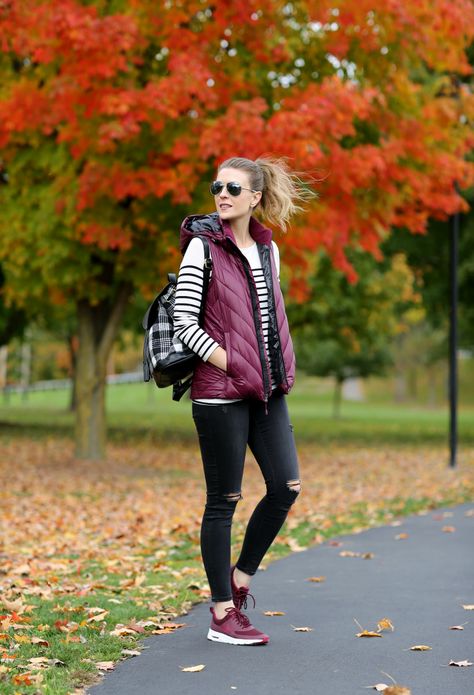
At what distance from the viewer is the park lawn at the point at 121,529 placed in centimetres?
468

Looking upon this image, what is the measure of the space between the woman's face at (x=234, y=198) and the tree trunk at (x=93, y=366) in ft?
31.3

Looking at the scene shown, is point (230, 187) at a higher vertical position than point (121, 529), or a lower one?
higher

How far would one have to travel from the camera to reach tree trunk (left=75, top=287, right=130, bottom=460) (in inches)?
561

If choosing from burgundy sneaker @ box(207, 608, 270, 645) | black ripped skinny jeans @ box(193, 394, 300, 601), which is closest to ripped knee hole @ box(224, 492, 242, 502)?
black ripped skinny jeans @ box(193, 394, 300, 601)

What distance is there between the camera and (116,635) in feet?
15.7

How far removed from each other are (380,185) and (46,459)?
6.88m

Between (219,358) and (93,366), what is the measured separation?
33.4 feet

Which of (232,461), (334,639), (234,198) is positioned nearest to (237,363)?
(232,461)

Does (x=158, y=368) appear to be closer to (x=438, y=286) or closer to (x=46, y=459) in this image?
(x=46, y=459)

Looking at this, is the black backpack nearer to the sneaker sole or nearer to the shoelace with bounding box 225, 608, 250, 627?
the shoelace with bounding box 225, 608, 250, 627

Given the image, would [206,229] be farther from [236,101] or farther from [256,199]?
[236,101]

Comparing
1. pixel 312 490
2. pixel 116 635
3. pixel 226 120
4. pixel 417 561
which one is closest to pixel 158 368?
pixel 116 635

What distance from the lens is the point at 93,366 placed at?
14367mm

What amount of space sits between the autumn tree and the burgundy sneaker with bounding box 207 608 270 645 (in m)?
6.77
